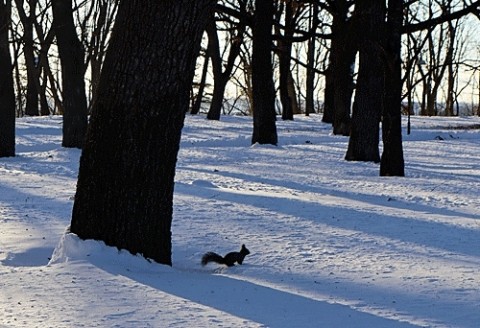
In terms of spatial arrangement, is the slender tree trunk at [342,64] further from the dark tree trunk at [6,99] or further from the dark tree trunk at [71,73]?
the dark tree trunk at [6,99]

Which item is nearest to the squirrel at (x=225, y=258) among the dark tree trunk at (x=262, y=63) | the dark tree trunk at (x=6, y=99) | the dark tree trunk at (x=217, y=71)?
the dark tree trunk at (x=6, y=99)

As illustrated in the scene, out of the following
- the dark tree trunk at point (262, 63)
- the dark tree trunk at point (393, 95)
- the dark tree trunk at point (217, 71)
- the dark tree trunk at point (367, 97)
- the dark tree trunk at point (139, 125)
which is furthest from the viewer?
the dark tree trunk at point (217, 71)

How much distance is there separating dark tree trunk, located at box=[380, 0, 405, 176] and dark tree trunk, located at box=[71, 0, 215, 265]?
21.0 ft

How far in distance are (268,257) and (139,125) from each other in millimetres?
1496

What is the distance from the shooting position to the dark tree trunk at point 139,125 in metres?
5.49

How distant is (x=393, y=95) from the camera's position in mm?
11688

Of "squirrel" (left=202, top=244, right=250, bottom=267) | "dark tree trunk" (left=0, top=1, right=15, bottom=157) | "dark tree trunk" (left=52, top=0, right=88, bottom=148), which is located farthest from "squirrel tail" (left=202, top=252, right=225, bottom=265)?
"dark tree trunk" (left=52, top=0, right=88, bottom=148)

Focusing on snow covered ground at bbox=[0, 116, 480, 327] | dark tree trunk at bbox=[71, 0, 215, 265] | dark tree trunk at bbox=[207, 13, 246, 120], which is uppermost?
dark tree trunk at bbox=[207, 13, 246, 120]

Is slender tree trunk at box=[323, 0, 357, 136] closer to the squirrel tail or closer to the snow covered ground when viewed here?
the snow covered ground

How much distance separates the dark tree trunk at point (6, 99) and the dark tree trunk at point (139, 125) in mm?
9341

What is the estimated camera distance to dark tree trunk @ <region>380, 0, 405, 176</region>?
11.5 meters

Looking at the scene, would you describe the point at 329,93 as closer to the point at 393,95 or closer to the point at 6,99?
the point at 6,99

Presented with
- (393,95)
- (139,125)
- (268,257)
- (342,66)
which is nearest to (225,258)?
(268,257)

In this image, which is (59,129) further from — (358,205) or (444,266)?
(444,266)
